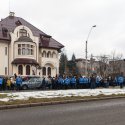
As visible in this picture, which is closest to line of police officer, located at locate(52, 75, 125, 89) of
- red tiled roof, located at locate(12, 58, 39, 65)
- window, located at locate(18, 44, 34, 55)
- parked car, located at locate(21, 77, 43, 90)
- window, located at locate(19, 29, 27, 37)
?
parked car, located at locate(21, 77, 43, 90)

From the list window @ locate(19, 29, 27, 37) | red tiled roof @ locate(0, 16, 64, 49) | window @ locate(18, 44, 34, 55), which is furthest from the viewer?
window @ locate(19, 29, 27, 37)

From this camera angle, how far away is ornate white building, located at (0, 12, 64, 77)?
67.4 meters

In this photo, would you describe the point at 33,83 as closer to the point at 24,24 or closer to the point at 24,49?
the point at 24,49

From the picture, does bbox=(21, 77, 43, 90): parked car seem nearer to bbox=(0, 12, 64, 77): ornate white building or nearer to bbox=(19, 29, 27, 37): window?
bbox=(0, 12, 64, 77): ornate white building

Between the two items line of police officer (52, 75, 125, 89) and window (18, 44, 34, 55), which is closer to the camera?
line of police officer (52, 75, 125, 89)

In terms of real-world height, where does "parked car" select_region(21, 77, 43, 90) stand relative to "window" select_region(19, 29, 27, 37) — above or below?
below

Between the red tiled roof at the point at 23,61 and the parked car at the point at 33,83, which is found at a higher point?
the red tiled roof at the point at 23,61

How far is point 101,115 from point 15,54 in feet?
181

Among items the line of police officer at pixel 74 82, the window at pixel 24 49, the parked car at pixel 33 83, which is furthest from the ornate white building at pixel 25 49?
the line of police officer at pixel 74 82

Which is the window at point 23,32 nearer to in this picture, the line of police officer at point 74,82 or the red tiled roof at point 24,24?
the red tiled roof at point 24,24

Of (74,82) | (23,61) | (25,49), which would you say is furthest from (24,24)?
(74,82)

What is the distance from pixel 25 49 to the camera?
69.1m

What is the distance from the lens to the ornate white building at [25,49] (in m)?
67.4

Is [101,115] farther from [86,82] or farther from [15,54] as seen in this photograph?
[15,54]
